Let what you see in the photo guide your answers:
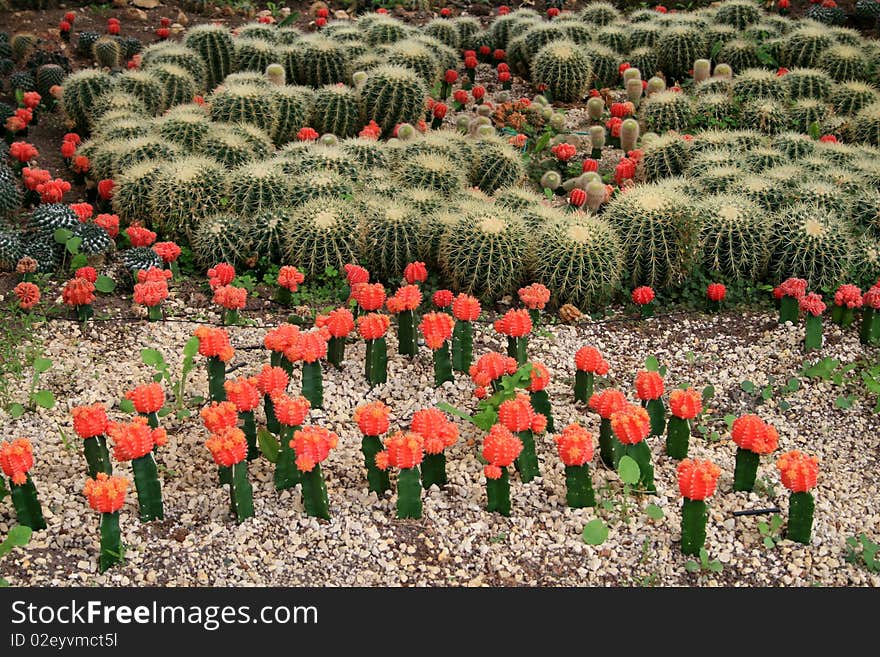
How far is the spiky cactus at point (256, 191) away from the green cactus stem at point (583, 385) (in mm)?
2533

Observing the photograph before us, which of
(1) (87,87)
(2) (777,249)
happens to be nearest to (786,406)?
(2) (777,249)

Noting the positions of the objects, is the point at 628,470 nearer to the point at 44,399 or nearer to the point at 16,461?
the point at 16,461

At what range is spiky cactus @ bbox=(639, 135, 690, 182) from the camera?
7723mm

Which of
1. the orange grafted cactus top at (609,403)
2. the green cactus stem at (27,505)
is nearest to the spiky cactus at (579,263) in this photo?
the orange grafted cactus top at (609,403)

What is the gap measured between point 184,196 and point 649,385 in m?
3.45

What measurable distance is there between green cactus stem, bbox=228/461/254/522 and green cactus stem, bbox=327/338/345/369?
1.13 meters

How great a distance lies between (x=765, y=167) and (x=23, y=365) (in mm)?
5043

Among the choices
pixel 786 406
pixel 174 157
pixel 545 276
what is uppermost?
pixel 174 157

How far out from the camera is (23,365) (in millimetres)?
5496

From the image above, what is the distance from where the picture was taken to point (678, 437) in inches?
193

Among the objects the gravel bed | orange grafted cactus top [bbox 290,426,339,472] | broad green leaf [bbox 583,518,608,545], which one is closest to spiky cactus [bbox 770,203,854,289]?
the gravel bed

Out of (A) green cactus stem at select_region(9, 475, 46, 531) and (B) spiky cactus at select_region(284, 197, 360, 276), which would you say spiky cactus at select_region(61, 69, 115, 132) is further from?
(A) green cactus stem at select_region(9, 475, 46, 531)

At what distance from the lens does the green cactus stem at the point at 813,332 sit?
579 cm

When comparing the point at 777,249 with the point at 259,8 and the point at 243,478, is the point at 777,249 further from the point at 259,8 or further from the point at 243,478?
the point at 259,8
